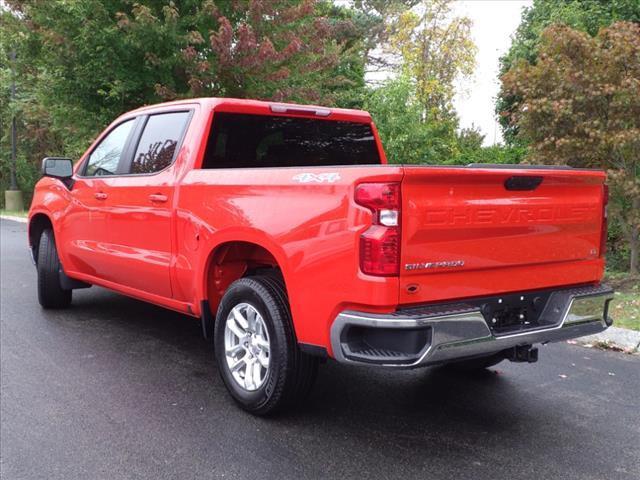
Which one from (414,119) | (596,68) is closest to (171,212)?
(596,68)

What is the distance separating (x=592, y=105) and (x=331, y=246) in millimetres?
6136

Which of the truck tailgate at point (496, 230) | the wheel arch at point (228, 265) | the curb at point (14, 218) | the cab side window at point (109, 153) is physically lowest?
the curb at point (14, 218)

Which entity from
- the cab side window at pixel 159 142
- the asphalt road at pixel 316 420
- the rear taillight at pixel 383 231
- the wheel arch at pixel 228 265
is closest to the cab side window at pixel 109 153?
the cab side window at pixel 159 142

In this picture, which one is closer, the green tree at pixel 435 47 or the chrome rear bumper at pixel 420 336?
the chrome rear bumper at pixel 420 336

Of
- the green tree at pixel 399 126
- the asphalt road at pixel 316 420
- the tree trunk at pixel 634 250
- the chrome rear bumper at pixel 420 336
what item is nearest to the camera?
the chrome rear bumper at pixel 420 336

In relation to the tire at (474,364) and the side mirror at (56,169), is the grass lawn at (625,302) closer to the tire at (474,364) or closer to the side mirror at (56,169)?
the tire at (474,364)

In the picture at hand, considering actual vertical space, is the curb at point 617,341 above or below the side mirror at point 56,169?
below

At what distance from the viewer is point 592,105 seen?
25.9 feet

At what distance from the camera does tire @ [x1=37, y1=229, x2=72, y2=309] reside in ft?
20.6

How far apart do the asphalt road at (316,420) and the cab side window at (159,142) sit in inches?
60.9

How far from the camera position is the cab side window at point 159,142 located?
4637 millimetres

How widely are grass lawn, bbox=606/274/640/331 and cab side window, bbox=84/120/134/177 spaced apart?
4843 millimetres

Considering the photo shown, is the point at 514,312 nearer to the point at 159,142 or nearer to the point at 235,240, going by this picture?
the point at 235,240

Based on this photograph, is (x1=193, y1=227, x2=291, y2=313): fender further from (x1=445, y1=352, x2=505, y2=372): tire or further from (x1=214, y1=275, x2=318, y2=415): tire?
(x1=445, y1=352, x2=505, y2=372): tire
